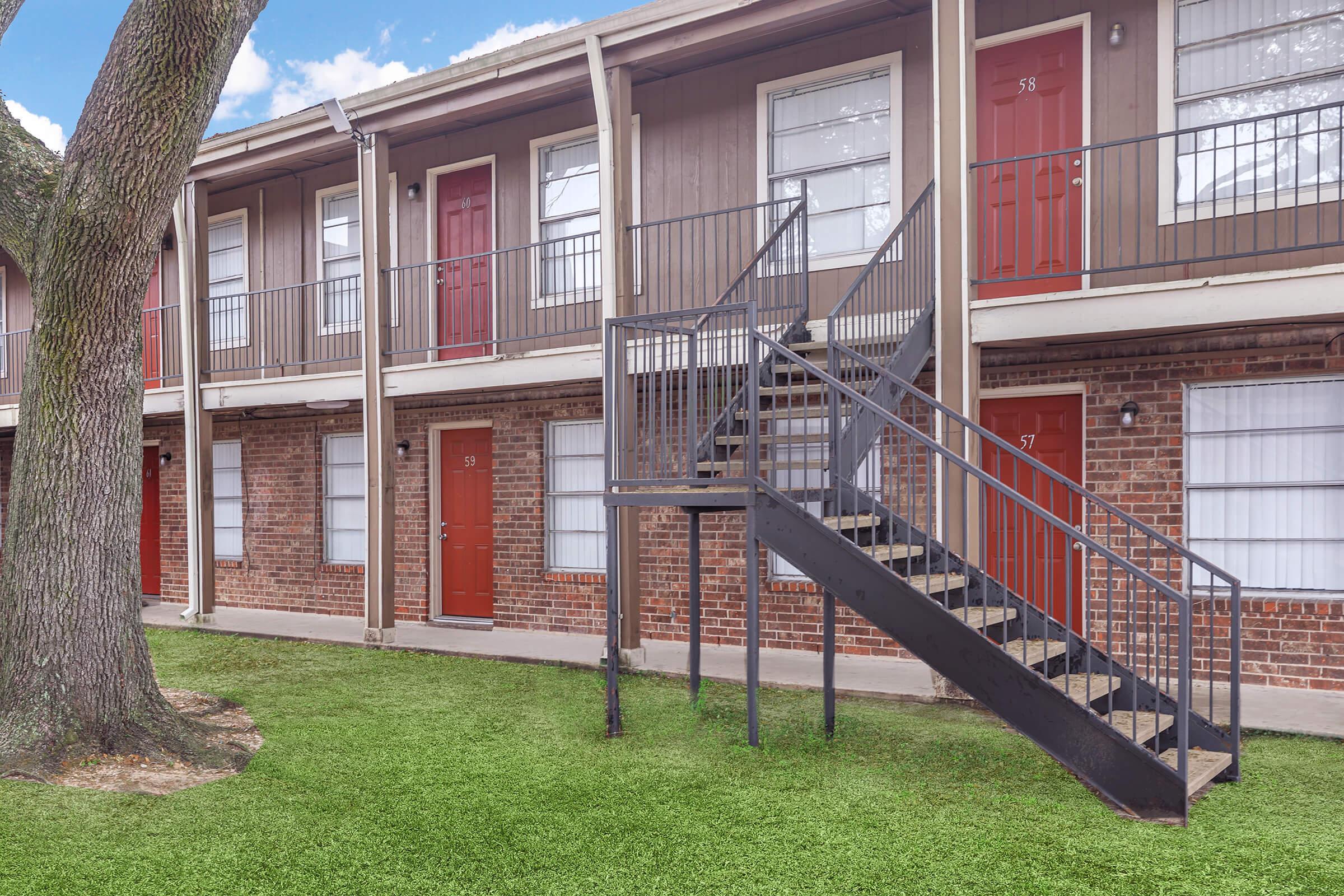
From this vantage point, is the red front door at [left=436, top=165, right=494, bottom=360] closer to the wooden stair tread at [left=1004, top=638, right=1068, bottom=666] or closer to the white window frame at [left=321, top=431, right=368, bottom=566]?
the white window frame at [left=321, top=431, right=368, bottom=566]

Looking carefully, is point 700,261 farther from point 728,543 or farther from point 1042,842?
point 1042,842

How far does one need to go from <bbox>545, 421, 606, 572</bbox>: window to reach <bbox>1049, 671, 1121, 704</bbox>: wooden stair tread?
5.37 metres

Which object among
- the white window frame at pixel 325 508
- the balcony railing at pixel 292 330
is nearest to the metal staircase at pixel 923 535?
the balcony railing at pixel 292 330

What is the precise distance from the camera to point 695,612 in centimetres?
675

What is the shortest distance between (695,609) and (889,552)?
1.74 meters

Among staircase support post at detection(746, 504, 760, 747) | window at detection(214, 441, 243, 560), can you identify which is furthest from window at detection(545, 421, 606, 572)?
window at detection(214, 441, 243, 560)

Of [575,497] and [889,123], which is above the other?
[889,123]

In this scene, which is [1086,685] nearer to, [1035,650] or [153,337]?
[1035,650]

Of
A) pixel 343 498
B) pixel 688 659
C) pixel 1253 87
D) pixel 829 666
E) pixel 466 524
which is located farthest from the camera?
pixel 343 498

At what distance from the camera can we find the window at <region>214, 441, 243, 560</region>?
12398mm

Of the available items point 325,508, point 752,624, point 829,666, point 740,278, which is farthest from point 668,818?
point 325,508

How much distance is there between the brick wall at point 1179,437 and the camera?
22.3ft

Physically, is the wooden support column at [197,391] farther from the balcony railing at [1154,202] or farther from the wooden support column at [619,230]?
the balcony railing at [1154,202]

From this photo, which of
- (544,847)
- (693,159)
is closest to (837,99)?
(693,159)
